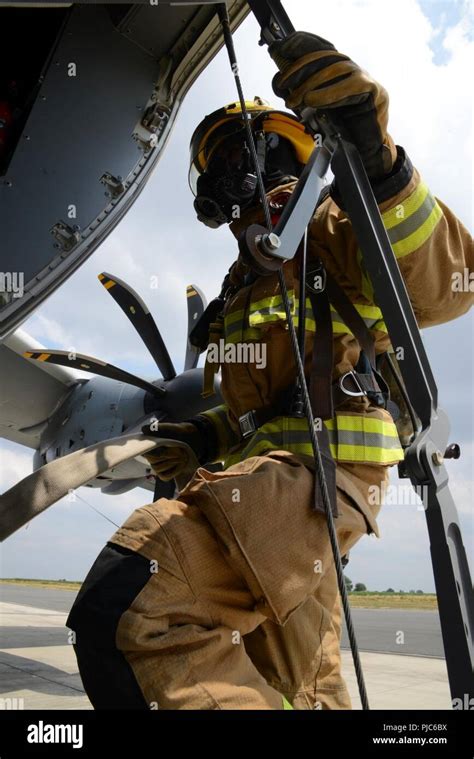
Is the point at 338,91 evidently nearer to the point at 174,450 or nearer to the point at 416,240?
the point at 416,240

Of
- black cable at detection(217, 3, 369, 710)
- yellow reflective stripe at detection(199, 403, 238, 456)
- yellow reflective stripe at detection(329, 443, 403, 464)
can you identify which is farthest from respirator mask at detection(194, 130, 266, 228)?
yellow reflective stripe at detection(329, 443, 403, 464)

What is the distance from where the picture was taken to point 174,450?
8.93 feet

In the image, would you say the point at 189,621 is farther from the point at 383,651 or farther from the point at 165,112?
the point at 383,651

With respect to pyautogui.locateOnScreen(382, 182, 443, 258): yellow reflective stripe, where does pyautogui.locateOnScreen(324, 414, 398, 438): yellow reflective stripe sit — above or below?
below

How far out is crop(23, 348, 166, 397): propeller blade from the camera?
4551 millimetres

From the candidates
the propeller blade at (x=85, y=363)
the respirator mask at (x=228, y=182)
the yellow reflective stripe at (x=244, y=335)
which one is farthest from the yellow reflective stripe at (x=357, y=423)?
the propeller blade at (x=85, y=363)

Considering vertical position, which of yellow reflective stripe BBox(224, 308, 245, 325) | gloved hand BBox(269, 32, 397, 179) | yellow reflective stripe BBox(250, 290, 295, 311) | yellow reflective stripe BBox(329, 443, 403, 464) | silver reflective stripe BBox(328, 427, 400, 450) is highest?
gloved hand BBox(269, 32, 397, 179)

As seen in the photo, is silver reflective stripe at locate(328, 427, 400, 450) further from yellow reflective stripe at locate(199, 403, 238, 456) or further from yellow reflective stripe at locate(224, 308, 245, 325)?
yellow reflective stripe at locate(199, 403, 238, 456)

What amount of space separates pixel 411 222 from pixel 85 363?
3.17 meters

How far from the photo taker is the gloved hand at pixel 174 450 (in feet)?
8.95

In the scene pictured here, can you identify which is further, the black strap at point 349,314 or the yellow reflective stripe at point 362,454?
the black strap at point 349,314

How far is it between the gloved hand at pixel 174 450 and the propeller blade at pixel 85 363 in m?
1.98

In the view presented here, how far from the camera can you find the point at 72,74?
3.49 meters

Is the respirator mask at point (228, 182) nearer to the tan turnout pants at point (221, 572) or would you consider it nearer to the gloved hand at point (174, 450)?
the gloved hand at point (174, 450)
